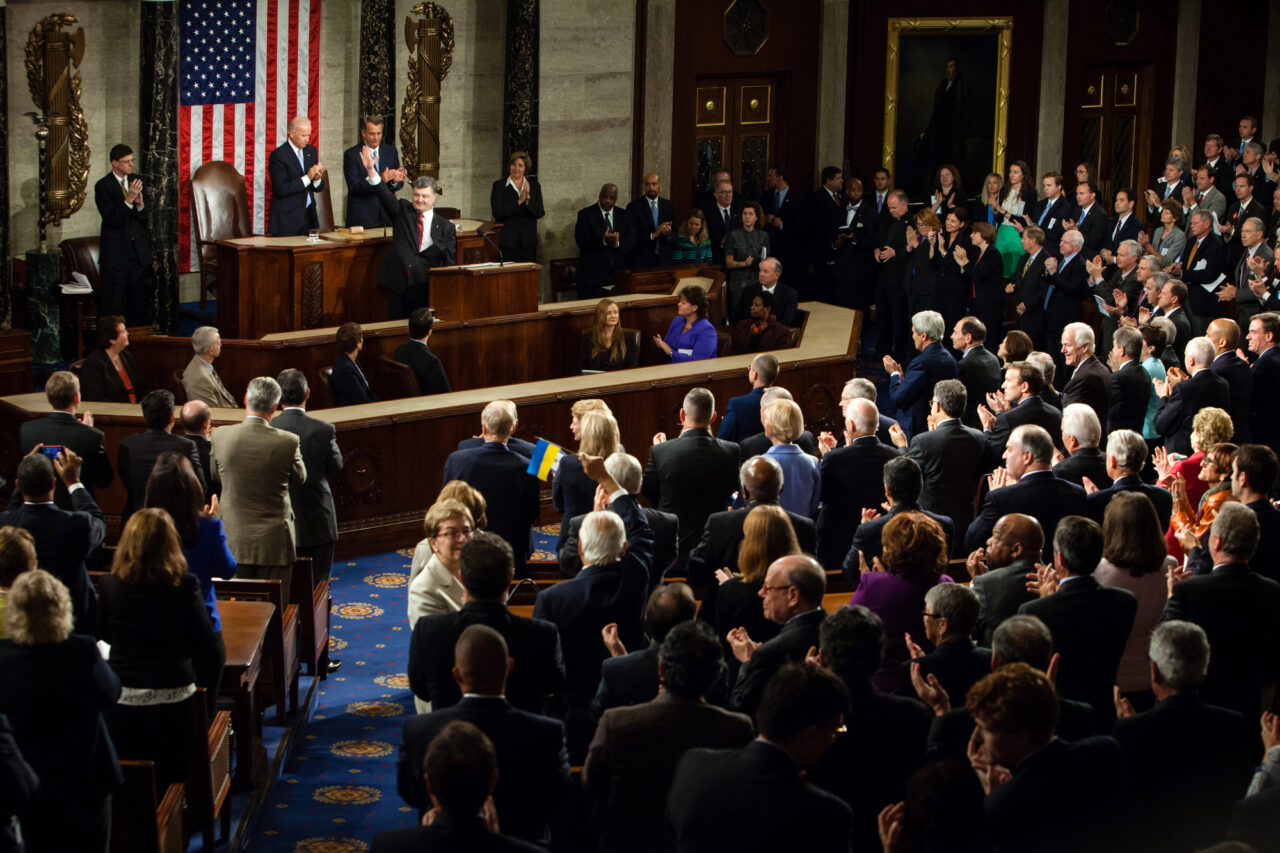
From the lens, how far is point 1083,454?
6809 millimetres

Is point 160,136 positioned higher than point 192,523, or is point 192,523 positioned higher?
point 160,136

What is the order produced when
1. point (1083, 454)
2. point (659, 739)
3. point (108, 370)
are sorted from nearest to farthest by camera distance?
point (659, 739) → point (1083, 454) → point (108, 370)

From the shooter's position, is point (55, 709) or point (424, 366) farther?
point (424, 366)

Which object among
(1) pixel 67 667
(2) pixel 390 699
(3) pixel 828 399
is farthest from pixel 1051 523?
(3) pixel 828 399

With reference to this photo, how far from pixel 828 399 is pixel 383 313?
11.6 ft

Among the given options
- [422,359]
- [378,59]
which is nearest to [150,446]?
[422,359]

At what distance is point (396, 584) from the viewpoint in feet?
28.8

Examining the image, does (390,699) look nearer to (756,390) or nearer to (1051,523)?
(756,390)

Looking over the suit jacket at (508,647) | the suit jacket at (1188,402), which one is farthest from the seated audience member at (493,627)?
the suit jacket at (1188,402)

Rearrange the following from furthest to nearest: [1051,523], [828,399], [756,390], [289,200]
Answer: [289,200] → [828,399] → [756,390] → [1051,523]

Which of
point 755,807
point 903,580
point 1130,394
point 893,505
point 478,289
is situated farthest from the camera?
point 478,289

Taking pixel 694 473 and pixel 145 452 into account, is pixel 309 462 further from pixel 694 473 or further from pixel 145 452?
pixel 694 473

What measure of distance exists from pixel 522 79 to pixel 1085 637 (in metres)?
11.0

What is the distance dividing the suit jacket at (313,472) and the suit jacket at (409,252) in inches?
164
